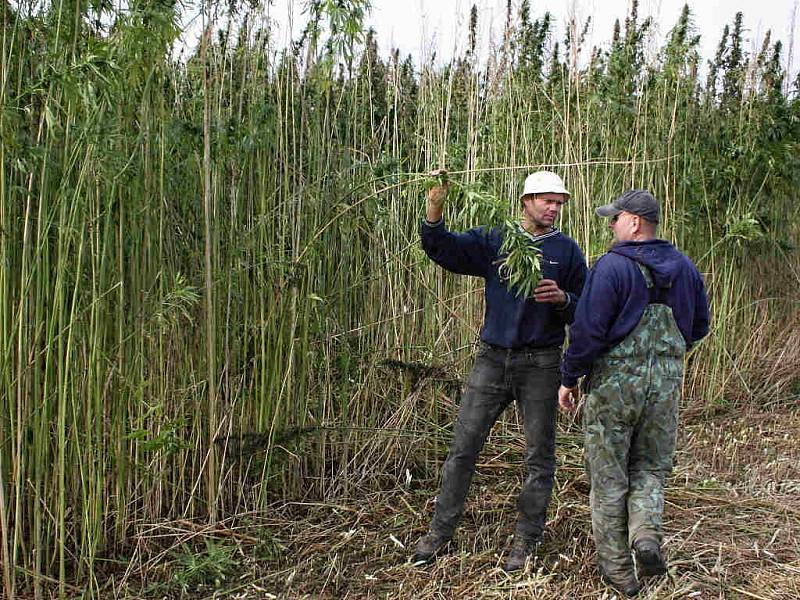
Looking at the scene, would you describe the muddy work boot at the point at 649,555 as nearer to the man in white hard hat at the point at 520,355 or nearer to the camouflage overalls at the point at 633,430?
the camouflage overalls at the point at 633,430

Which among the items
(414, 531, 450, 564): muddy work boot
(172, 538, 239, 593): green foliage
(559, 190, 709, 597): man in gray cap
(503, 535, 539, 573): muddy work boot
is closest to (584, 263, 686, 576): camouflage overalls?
(559, 190, 709, 597): man in gray cap

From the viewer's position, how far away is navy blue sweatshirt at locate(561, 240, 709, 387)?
8.65 ft

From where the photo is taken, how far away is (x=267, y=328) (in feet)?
10.6

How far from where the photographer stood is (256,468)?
10.7 ft

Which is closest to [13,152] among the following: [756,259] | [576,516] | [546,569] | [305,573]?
[305,573]

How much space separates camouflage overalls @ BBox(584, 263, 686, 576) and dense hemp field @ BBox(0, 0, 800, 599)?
27 cm

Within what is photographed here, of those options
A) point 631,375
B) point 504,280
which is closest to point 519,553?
point 631,375

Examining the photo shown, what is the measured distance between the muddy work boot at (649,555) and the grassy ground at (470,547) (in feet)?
0.40

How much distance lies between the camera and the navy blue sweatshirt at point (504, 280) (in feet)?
9.52

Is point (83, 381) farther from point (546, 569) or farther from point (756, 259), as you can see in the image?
point (756, 259)

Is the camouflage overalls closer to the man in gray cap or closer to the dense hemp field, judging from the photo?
the man in gray cap

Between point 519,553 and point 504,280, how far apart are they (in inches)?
41.8

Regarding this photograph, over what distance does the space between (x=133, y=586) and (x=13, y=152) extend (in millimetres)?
1561

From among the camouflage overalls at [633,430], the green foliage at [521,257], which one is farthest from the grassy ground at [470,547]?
the green foliage at [521,257]
